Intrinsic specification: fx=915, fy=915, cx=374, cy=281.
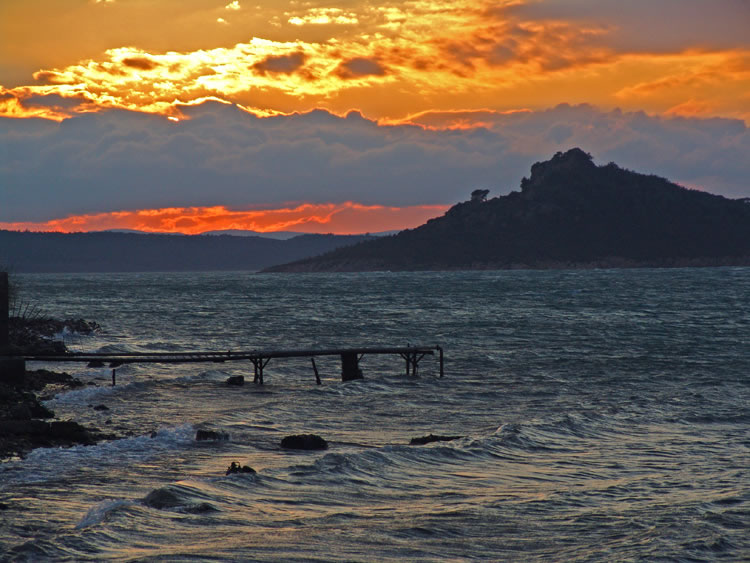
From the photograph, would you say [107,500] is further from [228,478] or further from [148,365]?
[148,365]

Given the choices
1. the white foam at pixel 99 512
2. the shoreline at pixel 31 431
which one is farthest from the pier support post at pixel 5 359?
the white foam at pixel 99 512

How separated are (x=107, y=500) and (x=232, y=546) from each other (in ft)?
11.4

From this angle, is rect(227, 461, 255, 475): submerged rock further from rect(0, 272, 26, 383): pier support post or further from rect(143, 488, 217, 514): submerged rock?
rect(0, 272, 26, 383): pier support post

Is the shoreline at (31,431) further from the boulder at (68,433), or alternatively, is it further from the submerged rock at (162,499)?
the submerged rock at (162,499)

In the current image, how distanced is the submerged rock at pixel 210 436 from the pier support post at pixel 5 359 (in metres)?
12.0

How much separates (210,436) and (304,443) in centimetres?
269

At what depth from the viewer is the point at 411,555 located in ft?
44.9

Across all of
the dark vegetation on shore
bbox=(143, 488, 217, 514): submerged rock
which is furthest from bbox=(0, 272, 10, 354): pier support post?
bbox=(143, 488, 217, 514): submerged rock

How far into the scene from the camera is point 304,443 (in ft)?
70.9

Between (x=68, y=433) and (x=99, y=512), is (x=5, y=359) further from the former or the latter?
(x=99, y=512)

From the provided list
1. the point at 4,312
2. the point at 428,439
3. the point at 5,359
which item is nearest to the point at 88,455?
the point at 428,439

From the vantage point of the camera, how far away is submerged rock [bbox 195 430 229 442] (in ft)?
74.5

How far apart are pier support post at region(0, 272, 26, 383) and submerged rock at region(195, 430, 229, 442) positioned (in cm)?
1195

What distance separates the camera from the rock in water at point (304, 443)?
21562mm
